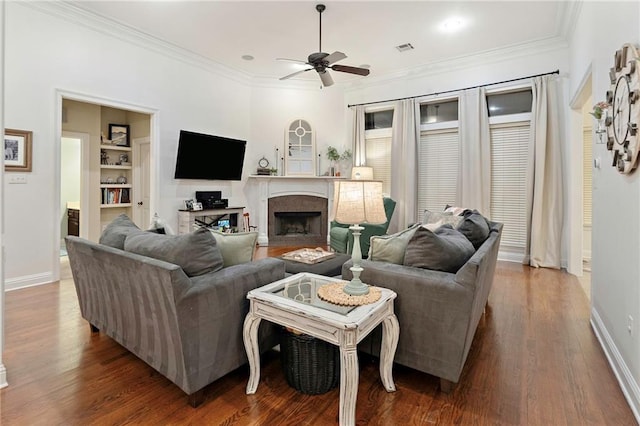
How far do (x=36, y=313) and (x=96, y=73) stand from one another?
305cm

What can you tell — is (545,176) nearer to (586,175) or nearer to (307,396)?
(586,175)

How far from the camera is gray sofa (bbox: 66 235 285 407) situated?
1.67 metres

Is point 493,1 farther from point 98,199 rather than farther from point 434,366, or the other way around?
point 98,199

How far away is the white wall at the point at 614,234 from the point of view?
188cm

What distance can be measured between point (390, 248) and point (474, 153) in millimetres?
3885

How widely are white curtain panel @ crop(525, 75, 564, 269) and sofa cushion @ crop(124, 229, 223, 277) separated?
186 inches

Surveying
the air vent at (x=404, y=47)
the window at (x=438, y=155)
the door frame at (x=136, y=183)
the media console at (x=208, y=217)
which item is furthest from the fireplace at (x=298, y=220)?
the air vent at (x=404, y=47)

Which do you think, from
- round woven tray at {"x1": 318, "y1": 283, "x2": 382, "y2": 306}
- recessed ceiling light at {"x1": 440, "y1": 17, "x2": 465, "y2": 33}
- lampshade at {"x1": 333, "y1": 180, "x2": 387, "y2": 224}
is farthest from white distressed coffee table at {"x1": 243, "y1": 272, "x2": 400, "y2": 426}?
recessed ceiling light at {"x1": 440, "y1": 17, "x2": 465, "y2": 33}

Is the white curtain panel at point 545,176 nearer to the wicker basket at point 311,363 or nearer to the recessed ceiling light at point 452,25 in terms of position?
the recessed ceiling light at point 452,25

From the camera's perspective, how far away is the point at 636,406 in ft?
5.69

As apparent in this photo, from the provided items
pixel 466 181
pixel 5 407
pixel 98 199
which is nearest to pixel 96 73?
pixel 98 199

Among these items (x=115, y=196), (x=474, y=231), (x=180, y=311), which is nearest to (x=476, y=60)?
(x=474, y=231)

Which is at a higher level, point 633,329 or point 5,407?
point 633,329

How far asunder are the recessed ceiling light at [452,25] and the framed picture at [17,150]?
5223 millimetres
